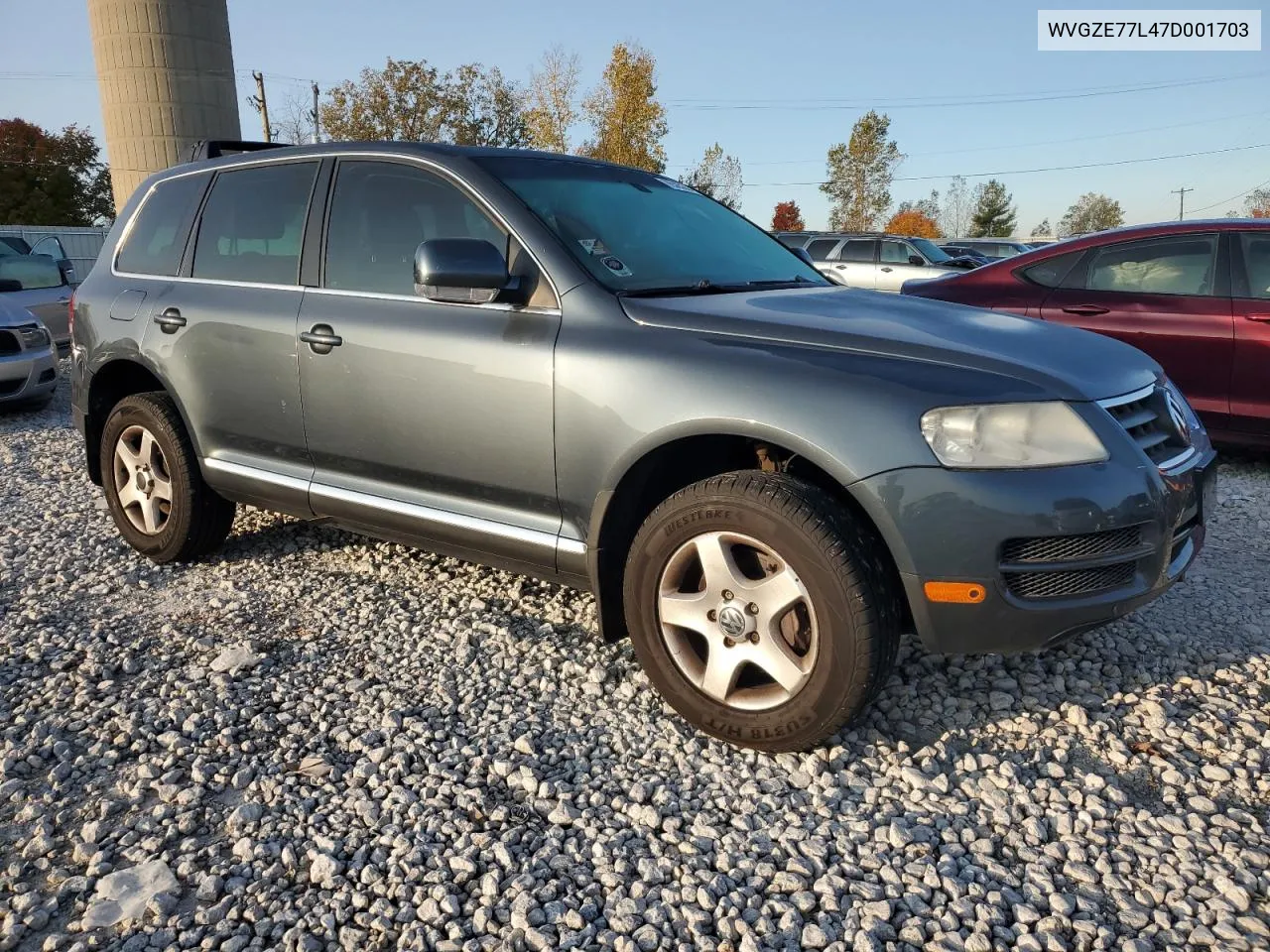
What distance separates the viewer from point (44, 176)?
41.4 metres

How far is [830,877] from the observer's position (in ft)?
7.07

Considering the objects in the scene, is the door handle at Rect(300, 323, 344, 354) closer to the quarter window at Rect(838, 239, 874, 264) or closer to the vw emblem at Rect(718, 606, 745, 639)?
the vw emblem at Rect(718, 606, 745, 639)

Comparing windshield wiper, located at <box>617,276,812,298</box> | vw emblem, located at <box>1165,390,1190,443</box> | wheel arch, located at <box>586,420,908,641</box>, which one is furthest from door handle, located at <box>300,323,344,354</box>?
vw emblem, located at <box>1165,390,1190,443</box>

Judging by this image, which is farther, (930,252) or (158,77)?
(158,77)

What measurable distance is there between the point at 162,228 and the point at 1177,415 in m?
4.25

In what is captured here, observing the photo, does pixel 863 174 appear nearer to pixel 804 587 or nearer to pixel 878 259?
pixel 878 259

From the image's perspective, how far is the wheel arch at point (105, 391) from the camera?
14.2 ft

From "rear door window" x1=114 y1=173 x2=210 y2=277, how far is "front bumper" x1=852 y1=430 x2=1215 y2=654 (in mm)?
3352

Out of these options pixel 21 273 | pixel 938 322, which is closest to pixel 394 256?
pixel 938 322

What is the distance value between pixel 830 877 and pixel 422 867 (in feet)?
3.23

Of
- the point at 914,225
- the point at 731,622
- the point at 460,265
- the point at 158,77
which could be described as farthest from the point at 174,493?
the point at 914,225

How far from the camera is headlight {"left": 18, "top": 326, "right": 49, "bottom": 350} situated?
814cm

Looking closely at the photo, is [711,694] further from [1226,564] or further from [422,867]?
[1226,564]

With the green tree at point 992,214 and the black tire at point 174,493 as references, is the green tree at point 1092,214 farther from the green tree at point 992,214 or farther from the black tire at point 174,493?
the black tire at point 174,493
